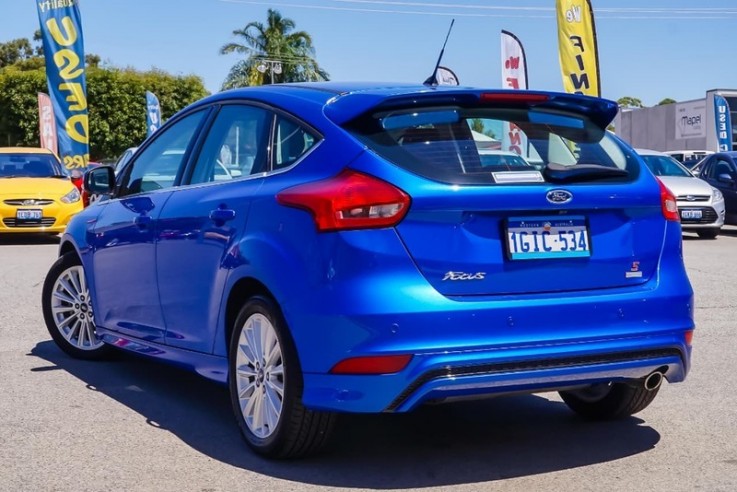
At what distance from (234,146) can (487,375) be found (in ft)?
6.25

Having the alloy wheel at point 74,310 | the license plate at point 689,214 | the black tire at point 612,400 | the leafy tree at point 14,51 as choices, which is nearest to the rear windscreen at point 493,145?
the black tire at point 612,400

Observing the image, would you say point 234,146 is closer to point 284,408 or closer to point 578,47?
point 284,408

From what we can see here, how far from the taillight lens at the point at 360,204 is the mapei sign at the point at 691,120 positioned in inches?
2066

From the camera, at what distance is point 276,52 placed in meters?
58.8

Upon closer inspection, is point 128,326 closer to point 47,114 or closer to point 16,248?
point 16,248

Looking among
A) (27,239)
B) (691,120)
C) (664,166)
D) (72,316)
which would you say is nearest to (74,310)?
(72,316)

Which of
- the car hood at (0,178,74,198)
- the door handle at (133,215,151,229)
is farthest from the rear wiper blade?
the car hood at (0,178,74,198)

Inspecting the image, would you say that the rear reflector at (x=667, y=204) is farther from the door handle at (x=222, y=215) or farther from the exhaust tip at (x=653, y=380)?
the door handle at (x=222, y=215)

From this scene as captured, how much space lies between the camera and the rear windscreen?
4352mm

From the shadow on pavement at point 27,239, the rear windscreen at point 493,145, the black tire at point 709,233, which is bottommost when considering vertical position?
the black tire at point 709,233

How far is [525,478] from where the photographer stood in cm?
444

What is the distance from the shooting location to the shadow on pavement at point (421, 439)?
4.55 m

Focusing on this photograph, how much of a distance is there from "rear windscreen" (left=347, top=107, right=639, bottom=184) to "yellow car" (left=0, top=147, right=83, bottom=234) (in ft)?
45.1

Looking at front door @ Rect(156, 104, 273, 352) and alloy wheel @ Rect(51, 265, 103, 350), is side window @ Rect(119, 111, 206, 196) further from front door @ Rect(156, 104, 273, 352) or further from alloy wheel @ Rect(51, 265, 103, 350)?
alloy wheel @ Rect(51, 265, 103, 350)
